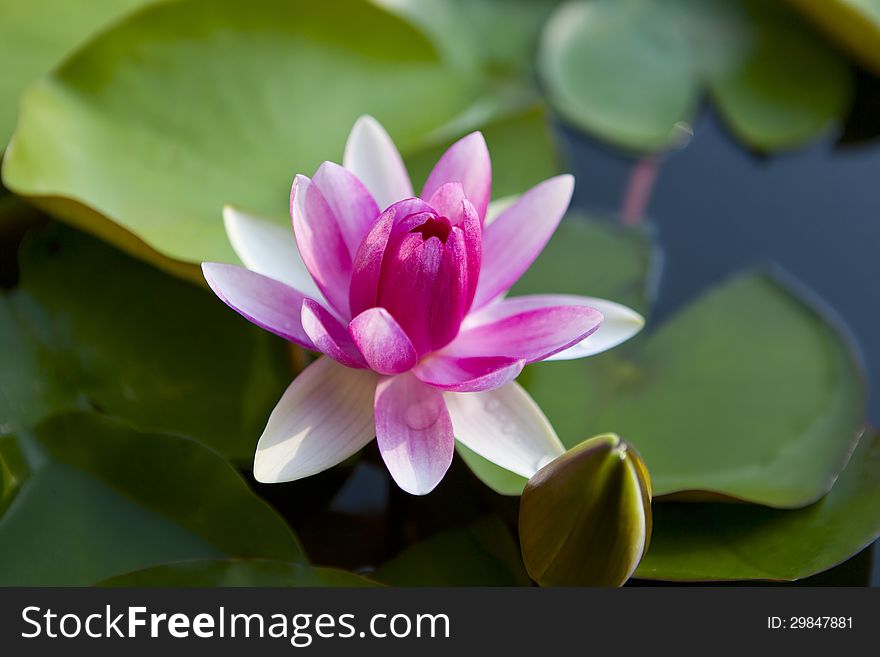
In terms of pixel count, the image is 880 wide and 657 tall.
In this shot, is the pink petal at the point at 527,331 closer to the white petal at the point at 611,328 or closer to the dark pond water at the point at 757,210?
the white petal at the point at 611,328

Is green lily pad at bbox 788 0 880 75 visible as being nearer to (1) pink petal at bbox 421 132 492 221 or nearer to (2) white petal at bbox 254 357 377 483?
(1) pink petal at bbox 421 132 492 221

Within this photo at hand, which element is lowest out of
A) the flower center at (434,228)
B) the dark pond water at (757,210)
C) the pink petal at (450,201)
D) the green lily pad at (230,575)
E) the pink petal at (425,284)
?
the green lily pad at (230,575)

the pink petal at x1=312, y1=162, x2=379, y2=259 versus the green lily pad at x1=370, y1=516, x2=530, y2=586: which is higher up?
the pink petal at x1=312, y1=162, x2=379, y2=259

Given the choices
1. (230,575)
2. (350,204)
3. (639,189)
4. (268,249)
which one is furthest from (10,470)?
(639,189)

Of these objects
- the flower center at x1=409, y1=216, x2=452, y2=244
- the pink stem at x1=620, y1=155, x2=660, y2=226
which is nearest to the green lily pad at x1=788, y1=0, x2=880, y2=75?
the pink stem at x1=620, y1=155, x2=660, y2=226

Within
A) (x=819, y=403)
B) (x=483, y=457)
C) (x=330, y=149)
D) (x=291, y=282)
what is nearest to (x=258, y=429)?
(x=291, y=282)

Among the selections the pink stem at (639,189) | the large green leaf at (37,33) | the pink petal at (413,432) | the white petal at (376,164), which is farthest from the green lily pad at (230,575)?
the pink stem at (639,189)
